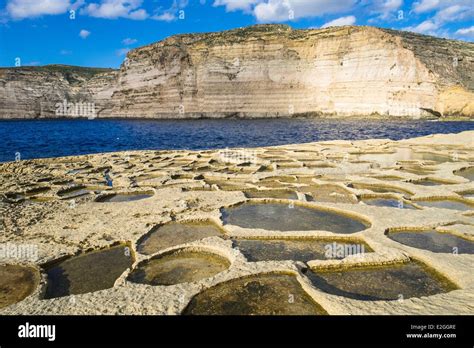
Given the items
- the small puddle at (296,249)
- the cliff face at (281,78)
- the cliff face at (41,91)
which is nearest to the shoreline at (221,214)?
the small puddle at (296,249)

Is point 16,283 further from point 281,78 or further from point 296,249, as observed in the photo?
point 281,78

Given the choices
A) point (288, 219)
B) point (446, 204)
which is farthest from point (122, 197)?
point (446, 204)

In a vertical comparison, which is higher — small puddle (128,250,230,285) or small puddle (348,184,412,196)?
small puddle (348,184,412,196)

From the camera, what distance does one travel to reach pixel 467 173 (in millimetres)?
14227

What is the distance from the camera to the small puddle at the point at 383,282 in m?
5.01

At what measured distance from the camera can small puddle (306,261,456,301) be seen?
5.01 meters

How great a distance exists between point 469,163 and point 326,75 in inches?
2531

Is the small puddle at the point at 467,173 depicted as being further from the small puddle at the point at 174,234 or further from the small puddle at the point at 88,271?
the small puddle at the point at 88,271

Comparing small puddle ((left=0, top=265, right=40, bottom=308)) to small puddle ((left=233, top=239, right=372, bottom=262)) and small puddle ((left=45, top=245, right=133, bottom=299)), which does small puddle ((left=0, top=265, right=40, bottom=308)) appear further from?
small puddle ((left=233, top=239, right=372, bottom=262))

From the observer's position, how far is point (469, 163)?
1600 cm

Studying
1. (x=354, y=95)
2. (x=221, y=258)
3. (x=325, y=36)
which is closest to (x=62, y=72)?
(x=325, y=36)

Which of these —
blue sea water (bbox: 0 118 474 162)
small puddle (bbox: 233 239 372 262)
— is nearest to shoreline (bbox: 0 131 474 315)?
small puddle (bbox: 233 239 372 262)

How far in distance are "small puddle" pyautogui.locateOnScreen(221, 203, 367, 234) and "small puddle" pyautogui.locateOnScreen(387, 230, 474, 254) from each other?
2.99ft

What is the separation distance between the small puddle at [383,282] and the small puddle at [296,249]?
26.3 inches
